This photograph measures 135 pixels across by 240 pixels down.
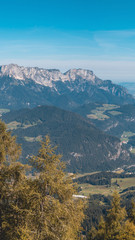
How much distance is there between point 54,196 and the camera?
29.8 meters

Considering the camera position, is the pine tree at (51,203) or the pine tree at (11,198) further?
the pine tree at (11,198)

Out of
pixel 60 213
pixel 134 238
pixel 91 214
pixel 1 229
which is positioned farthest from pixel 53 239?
pixel 91 214

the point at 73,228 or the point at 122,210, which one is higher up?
the point at 73,228

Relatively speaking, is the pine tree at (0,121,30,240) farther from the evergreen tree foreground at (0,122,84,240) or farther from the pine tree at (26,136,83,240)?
the pine tree at (26,136,83,240)

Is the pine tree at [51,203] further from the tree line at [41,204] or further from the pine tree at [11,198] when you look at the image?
the pine tree at [11,198]

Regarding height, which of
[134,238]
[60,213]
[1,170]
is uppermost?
[1,170]

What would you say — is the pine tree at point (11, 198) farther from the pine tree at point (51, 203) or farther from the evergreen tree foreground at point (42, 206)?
the pine tree at point (51, 203)

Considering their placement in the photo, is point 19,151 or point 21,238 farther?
point 19,151

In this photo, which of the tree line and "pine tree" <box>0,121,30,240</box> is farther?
"pine tree" <box>0,121,30,240</box>

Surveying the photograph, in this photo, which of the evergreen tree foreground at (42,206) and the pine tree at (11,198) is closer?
the evergreen tree foreground at (42,206)

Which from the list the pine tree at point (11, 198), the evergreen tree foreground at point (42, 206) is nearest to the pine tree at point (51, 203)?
the evergreen tree foreground at point (42, 206)

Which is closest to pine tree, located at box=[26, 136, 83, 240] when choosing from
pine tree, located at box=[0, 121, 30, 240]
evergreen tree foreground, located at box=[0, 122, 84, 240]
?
evergreen tree foreground, located at box=[0, 122, 84, 240]

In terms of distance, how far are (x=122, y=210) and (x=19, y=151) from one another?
1079 inches

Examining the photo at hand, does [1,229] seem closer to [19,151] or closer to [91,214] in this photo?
[19,151]
